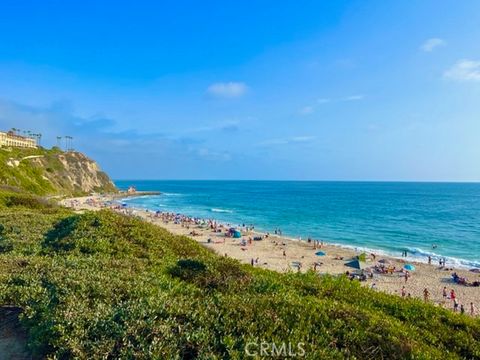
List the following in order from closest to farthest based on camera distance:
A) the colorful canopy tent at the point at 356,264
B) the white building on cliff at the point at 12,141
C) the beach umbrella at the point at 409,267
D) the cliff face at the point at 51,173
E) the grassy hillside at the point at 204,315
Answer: the grassy hillside at the point at 204,315, the beach umbrella at the point at 409,267, the colorful canopy tent at the point at 356,264, the cliff face at the point at 51,173, the white building on cliff at the point at 12,141

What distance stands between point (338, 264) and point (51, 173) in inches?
2897

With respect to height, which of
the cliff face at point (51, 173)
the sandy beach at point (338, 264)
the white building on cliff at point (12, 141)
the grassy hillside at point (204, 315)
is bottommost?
the sandy beach at point (338, 264)

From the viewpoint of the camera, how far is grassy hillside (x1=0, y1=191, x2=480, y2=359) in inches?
157

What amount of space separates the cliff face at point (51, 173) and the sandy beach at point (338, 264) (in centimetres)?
3211

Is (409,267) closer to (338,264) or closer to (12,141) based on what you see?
(338,264)

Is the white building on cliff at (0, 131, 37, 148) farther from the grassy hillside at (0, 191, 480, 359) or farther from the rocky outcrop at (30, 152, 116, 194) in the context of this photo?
the grassy hillside at (0, 191, 480, 359)

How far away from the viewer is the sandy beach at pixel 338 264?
24.5 m

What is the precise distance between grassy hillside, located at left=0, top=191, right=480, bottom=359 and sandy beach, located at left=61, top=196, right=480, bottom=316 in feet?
47.9

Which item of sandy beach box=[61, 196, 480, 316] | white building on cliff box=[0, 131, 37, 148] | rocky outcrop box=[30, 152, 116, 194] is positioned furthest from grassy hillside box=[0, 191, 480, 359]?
white building on cliff box=[0, 131, 37, 148]

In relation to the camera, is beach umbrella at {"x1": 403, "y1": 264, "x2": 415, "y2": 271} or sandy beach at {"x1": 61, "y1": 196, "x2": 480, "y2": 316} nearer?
sandy beach at {"x1": 61, "y1": 196, "x2": 480, "y2": 316}

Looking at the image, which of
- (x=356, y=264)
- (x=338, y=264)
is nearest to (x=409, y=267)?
(x=356, y=264)

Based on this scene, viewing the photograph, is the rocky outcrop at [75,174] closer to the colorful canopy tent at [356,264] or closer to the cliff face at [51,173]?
the cliff face at [51,173]

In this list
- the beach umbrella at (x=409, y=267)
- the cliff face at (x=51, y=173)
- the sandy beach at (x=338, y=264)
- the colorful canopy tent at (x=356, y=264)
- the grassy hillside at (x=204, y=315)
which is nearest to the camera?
the grassy hillside at (x=204, y=315)

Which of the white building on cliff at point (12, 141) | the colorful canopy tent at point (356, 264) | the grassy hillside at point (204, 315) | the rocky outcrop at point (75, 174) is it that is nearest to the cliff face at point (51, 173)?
the rocky outcrop at point (75, 174)
